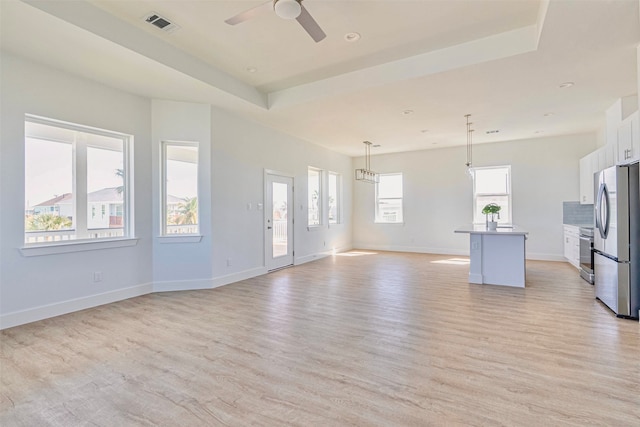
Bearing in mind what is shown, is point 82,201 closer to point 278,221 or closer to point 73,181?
point 73,181

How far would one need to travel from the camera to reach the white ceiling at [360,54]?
9.77 ft

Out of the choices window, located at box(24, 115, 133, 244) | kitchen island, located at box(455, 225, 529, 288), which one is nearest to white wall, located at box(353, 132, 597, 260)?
kitchen island, located at box(455, 225, 529, 288)

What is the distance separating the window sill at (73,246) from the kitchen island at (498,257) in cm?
511

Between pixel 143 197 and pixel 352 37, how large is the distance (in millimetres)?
3658

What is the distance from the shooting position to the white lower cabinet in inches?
234

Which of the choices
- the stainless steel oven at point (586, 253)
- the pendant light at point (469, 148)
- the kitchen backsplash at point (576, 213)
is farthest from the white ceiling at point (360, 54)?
the kitchen backsplash at point (576, 213)

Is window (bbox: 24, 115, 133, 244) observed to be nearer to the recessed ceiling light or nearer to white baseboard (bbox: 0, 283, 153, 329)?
white baseboard (bbox: 0, 283, 153, 329)

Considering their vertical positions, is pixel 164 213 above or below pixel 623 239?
above

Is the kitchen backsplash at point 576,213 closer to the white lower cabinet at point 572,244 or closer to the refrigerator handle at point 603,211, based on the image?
the white lower cabinet at point 572,244

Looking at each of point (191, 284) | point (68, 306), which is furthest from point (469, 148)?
point (68, 306)

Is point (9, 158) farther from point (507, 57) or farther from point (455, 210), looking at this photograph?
point (455, 210)

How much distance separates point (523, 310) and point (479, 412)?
2414 mm

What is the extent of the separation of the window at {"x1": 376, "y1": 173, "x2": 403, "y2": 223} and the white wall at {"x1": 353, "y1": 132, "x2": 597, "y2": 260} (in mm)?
180

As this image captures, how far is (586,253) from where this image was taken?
5105 mm
